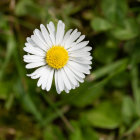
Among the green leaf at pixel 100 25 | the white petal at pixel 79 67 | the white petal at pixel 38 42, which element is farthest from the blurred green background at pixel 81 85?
the white petal at pixel 38 42

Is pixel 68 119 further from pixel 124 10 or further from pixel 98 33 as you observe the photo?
pixel 124 10

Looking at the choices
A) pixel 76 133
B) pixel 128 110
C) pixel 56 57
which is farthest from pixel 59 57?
pixel 128 110

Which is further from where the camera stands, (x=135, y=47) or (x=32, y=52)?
(x=135, y=47)

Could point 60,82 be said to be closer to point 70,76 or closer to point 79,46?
point 70,76

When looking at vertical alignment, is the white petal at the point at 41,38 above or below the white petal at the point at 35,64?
above

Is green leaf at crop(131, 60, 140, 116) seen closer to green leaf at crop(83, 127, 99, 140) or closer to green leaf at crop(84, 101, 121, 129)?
green leaf at crop(84, 101, 121, 129)

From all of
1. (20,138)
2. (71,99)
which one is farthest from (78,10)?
(20,138)

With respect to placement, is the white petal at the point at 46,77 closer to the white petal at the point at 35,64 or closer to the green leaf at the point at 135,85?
the white petal at the point at 35,64
